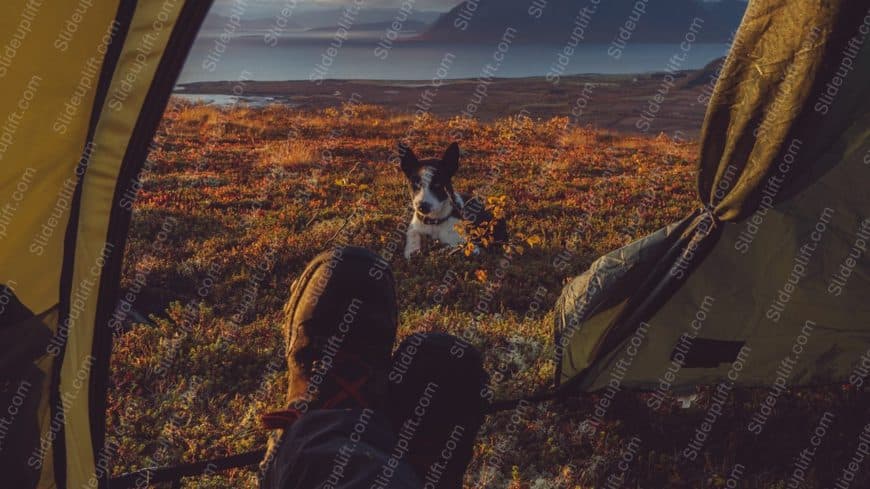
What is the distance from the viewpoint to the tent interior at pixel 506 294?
1.98 metres

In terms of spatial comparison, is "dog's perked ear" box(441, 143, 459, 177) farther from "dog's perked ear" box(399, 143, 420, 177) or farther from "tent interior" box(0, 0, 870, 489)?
"tent interior" box(0, 0, 870, 489)

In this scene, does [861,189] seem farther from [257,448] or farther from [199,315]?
[199,315]

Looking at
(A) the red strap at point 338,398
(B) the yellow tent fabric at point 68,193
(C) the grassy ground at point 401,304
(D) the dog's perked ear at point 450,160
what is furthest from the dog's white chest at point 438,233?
(B) the yellow tent fabric at point 68,193

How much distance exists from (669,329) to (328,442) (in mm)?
2901

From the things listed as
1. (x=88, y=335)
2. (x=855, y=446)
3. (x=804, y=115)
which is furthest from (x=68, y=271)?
(x=855, y=446)

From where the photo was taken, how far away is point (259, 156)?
1537cm

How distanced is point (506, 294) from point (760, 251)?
308 centimetres

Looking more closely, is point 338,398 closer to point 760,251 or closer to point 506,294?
point 760,251

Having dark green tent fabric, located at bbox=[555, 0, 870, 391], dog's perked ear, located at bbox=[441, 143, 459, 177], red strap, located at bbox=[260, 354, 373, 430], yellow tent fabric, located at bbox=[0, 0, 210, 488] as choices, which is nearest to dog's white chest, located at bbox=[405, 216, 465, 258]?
dog's perked ear, located at bbox=[441, 143, 459, 177]

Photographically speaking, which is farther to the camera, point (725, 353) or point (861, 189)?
point (725, 353)

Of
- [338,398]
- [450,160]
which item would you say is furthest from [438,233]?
[338,398]

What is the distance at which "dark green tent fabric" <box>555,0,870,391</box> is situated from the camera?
2.83m

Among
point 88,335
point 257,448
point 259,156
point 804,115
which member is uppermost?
point 259,156

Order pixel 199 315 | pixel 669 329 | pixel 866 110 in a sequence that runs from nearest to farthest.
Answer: pixel 866 110 → pixel 669 329 → pixel 199 315
